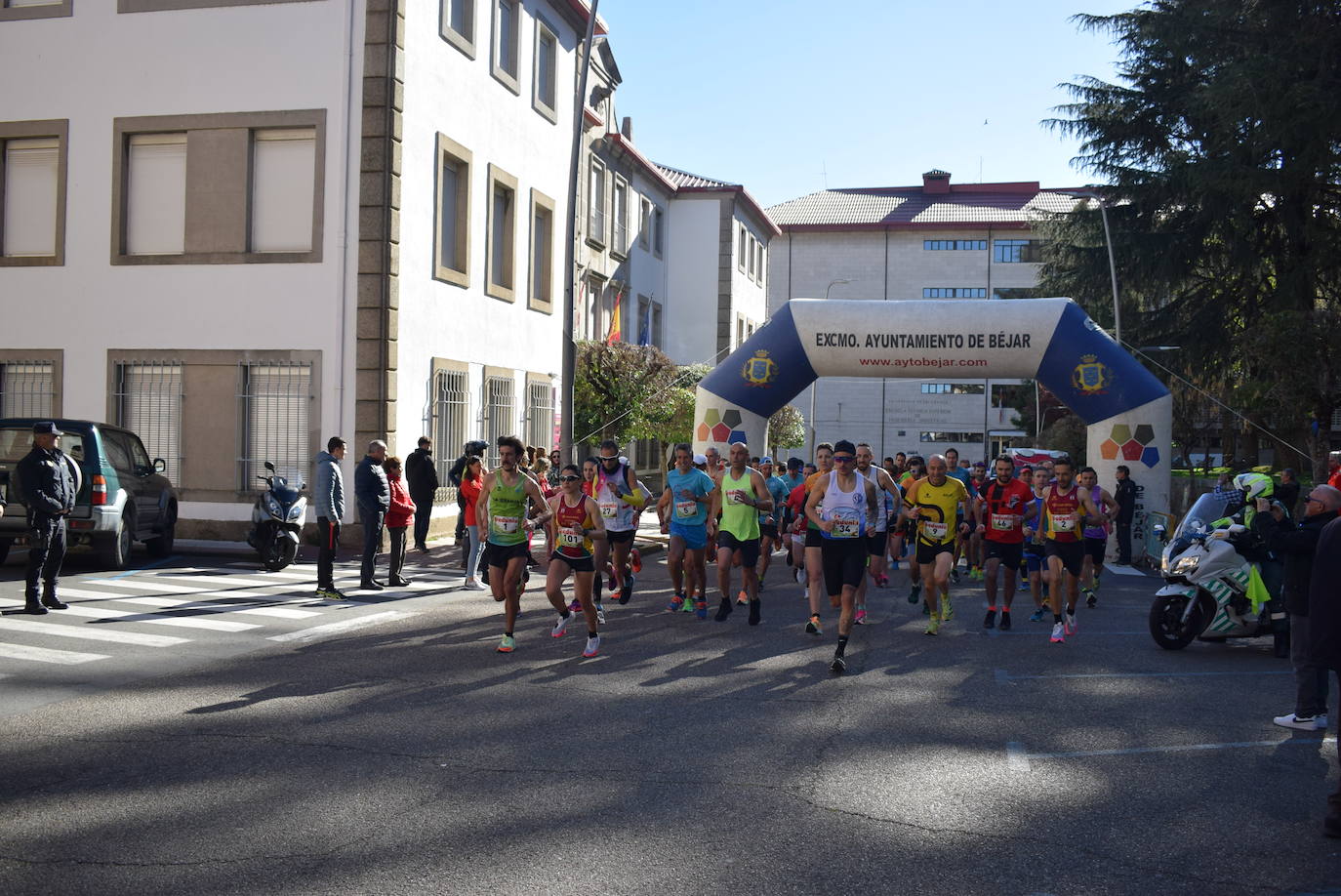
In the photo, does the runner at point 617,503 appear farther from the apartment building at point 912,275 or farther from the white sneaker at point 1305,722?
the apartment building at point 912,275

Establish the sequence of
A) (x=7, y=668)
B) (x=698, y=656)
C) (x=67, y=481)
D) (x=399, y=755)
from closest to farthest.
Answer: (x=399, y=755) < (x=7, y=668) < (x=698, y=656) < (x=67, y=481)

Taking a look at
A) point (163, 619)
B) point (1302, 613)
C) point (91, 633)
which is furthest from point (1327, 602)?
point (163, 619)

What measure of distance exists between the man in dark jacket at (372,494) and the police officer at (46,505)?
2.82m

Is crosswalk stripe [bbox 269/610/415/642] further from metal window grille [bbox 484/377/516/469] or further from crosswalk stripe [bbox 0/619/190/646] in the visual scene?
metal window grille [bbox 484/377/516/469]

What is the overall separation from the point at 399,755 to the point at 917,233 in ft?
219

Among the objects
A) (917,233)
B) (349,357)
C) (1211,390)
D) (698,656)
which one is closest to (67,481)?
(698,656)

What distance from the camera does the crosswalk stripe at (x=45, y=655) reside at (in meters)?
9.59

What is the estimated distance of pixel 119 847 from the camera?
5.11 meters

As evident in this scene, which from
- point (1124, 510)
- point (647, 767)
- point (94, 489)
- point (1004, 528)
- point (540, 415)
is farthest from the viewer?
point (540, 415)

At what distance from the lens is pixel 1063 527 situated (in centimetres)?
1193

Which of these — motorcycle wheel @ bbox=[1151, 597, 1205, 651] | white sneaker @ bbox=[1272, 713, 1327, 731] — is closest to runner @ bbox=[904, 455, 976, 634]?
motorcycle wheel @ bbox=[1151, 597, 1205, 651]

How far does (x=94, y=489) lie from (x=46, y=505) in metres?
3.09

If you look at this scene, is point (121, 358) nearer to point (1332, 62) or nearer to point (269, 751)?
point (269, 751)

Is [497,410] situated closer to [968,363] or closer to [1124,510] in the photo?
[968,363]
